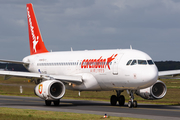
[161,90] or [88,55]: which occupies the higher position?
[88,55]

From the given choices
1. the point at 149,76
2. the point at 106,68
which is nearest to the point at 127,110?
the point at 149,76

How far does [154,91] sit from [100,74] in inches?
191

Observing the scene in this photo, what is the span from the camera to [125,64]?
95.5 ft

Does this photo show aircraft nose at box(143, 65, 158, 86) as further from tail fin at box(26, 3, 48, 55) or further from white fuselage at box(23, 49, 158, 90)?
tail fin at box(26, 3, 48, 55)

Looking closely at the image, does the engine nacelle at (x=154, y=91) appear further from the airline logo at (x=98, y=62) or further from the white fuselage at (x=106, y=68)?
the airline logo at (x=98, y=62)

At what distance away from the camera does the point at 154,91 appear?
32.5 metres

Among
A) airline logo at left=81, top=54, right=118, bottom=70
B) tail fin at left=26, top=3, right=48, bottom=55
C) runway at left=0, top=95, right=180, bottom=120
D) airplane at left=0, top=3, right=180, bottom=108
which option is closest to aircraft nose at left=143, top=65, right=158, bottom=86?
airplane at left=0, top=3, right=180, bottom=108

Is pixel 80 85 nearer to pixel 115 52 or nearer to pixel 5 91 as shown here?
pixel 115 52

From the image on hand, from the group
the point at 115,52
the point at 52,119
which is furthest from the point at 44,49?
the point at 52,119

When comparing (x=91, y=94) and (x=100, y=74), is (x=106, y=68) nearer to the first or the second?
(x=100, y=74)

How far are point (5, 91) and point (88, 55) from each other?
2851 centimetres

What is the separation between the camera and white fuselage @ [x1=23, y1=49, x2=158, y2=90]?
2808cm

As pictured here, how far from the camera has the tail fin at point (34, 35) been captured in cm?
4316

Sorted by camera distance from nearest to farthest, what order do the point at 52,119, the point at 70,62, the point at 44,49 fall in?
the point at 52,119 < the point at 70,62 < the point at 44,49
